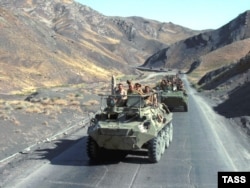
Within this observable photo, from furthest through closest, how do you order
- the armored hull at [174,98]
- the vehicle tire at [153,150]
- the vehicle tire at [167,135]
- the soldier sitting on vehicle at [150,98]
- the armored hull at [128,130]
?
the armored hull at [174,98], the vehicle tire at [167,135], the soldier sitting on vehicle at [150,98], the vehicle tire at [153,150], the armored hull at [128,130]

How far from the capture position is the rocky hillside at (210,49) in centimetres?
12812

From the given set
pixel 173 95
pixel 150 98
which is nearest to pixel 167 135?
pixel 150 98

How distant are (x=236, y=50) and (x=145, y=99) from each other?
115 metres

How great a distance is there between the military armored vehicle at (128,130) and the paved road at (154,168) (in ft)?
1.74

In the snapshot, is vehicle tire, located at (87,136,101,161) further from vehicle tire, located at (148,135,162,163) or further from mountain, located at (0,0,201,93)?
mountain, located at (0,0,201,93)

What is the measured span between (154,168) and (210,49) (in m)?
154

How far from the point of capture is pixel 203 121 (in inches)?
1037

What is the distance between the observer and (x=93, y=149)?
15102 millimetres

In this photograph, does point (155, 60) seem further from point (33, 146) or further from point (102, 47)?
point (33, 146)

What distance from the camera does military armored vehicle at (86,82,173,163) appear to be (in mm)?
14359

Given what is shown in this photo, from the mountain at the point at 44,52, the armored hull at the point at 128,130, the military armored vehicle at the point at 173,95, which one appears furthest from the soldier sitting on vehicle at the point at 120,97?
the mountain at the point at 44,52

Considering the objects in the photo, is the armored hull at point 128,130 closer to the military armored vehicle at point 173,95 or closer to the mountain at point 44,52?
the military armored vehicle at point 173,95

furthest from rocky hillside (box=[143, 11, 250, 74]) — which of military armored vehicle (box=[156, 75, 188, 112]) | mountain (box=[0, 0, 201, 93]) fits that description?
military armored vehicle (box=[156, 75, 188, 112])

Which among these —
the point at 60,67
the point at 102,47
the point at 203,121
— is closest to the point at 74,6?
the point at 102,47
